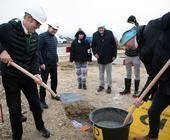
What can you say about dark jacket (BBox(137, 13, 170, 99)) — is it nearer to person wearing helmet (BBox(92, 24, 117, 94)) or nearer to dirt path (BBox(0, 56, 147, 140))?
dirt path (BBox(0, 56, 147, 140))

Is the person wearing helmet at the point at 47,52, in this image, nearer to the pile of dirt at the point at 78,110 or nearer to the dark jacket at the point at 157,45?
the pile of dirt at the point at 78,110

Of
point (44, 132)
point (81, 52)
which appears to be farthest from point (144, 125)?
point (81, 52)

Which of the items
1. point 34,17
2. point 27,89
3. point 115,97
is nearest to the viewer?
point 34,17

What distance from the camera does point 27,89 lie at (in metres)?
4.25

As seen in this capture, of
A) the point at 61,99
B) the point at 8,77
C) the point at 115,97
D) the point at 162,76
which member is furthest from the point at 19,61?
the point at 115,97

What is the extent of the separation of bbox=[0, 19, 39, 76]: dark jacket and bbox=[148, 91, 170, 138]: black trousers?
6.19 ft

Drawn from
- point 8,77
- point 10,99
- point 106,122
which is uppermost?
point 8,77

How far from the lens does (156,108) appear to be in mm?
3648

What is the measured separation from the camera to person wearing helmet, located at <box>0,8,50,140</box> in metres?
3.82

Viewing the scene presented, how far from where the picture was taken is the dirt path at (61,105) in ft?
15.4

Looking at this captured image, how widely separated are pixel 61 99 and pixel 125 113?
98.5 inches

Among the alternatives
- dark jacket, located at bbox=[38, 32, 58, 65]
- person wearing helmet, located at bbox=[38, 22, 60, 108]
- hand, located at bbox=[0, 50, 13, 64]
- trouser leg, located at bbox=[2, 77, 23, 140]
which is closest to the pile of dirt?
person wearing helmet, located at bbox=[38, 22, 60, 108]

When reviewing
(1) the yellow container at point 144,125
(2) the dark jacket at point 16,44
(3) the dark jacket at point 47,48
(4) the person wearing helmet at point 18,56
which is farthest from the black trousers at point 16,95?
(3) the dark jacket at point 47,48

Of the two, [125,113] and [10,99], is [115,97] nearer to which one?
[125,113]
